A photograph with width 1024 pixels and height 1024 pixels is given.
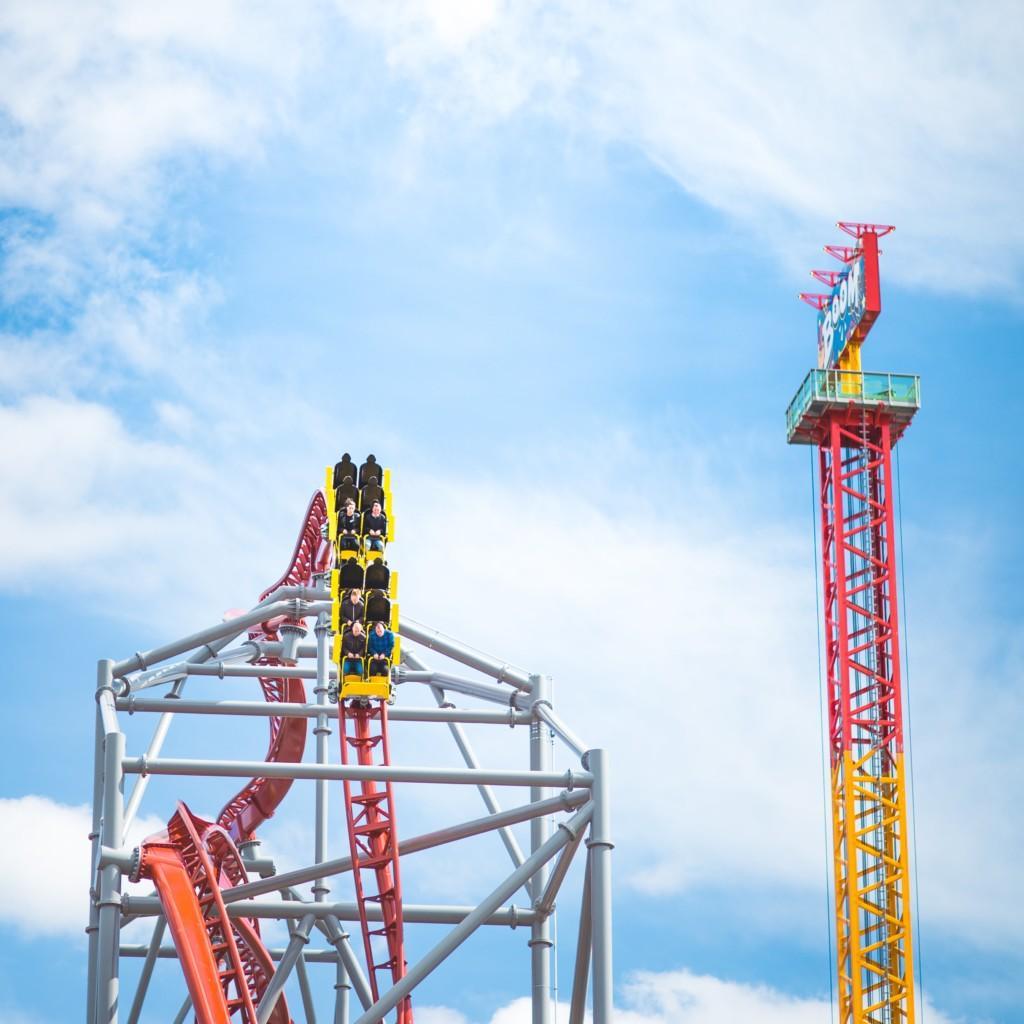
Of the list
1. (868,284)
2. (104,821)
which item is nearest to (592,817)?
(104,821)

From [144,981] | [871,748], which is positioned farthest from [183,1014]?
[871,748]

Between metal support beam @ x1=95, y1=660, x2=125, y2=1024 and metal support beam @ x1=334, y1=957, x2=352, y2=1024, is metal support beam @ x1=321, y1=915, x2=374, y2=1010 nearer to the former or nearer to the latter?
metal support beam @ x1=334, y1=957, x2=352, y2=1024

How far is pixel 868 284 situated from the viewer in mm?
56281

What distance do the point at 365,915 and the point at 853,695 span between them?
1130 inches

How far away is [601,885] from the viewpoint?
891 inches

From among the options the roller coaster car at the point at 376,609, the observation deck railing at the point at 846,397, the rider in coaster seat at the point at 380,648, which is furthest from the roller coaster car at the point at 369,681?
the observation deck railing at the point at 846,397

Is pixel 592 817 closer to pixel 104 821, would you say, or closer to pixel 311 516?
pixel 104 821

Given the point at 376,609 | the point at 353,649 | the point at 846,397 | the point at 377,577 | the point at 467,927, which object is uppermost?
the point at 846,397

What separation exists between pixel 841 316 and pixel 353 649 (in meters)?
33.4

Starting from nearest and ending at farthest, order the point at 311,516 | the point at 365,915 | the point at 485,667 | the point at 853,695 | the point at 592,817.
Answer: the point at 592,817
the point at 365,915
the point at 485,667
the point at 311,516
the point at 853,695

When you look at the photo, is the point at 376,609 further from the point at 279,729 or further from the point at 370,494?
the point at 279,729

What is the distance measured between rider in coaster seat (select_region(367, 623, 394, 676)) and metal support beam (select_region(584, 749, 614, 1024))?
162 inches

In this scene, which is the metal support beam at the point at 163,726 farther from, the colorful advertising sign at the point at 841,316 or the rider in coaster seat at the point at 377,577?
the colorful advertising sign at the point at 841,316

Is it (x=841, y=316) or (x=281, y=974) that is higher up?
(x=841, y=316)
